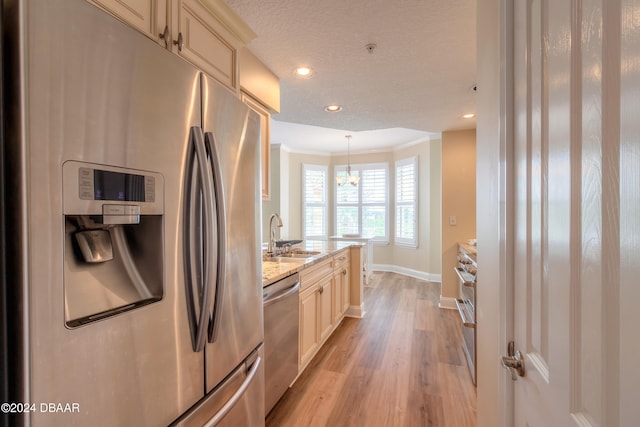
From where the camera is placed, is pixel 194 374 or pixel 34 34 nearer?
pixel 34 34

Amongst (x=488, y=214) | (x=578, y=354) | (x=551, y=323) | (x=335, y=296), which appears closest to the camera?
(x=578, y=354)

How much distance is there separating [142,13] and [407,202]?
544 cm

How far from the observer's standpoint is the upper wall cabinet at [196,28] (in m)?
1.03

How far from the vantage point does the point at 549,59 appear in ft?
2.19

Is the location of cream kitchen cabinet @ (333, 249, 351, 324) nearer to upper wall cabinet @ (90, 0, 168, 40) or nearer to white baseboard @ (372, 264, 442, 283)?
upper wall cabinet @ (90, 0, 168, 40)

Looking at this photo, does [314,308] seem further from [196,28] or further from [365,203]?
[365,203]

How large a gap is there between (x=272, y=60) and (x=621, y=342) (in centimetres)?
226

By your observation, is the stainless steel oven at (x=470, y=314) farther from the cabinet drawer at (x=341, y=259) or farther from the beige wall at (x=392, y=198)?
the beige wall at (x=392, y=198)

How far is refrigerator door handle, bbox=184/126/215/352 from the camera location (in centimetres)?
91

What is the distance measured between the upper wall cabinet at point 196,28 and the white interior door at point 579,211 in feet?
4.22

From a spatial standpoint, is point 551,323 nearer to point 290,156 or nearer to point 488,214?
point 488,214

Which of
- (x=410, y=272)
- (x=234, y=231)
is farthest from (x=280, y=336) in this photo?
(x=410, y=272)

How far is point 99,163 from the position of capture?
2.18 ft

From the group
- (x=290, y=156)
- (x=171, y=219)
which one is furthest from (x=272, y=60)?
(x=290, y=156)
